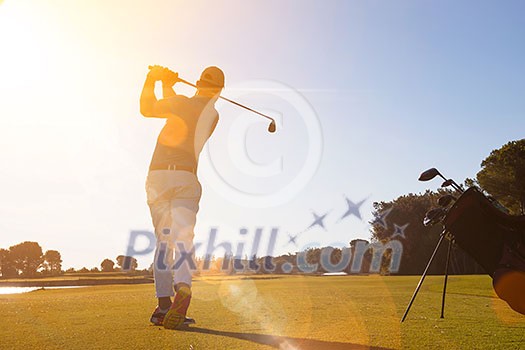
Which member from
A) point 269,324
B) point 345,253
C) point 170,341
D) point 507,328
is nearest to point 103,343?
point 170,341

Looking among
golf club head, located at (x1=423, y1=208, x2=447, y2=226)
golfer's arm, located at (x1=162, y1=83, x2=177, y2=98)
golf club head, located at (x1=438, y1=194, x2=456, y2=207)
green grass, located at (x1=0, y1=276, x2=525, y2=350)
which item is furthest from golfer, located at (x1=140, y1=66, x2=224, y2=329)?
golf club head, located at (x1=438, y1=194, x2=456, y2=207)

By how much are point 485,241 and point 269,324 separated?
3246 millimetres

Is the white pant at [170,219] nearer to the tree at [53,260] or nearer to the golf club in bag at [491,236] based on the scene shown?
the golf club in bag at [491,236]

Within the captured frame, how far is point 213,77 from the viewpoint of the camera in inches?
304

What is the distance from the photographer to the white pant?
7.06 m

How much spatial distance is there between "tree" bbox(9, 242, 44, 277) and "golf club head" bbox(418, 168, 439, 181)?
14984 centimetres

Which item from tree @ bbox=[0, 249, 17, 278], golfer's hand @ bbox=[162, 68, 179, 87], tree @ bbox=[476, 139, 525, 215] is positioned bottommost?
tree @ bbox=[0, 249, 17, 278]

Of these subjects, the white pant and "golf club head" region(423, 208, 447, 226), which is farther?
the white pant

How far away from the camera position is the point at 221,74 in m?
7.77

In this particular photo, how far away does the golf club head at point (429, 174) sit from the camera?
5.86 meters

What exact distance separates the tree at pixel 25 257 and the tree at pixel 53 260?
13.7 ft

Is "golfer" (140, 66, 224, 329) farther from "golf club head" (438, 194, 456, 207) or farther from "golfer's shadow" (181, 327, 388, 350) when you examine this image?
"golf club head" (438, 194, 456, 207)

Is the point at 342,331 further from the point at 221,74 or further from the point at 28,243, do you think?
the point at 28,243

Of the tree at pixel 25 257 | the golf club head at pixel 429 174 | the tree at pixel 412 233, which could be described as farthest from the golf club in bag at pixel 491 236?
the tree at pixel 25 257
